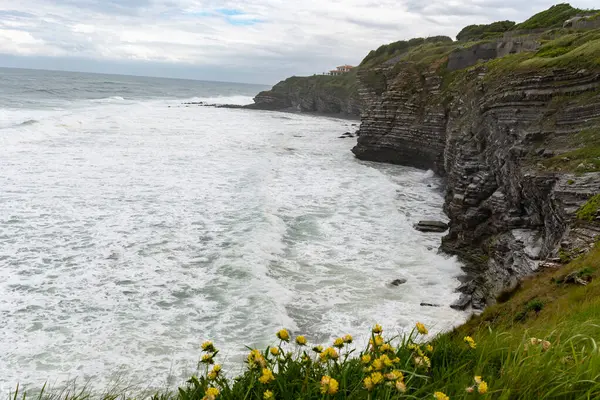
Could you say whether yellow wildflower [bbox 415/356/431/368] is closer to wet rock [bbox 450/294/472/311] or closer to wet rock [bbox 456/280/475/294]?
wet rock [bbox 450/294/472/311]

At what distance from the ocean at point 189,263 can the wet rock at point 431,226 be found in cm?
43

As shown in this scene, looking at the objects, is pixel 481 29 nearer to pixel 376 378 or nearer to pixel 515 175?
pixel 515 175

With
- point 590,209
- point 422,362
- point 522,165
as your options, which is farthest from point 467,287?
point 422,362

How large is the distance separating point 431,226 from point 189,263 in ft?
34.7

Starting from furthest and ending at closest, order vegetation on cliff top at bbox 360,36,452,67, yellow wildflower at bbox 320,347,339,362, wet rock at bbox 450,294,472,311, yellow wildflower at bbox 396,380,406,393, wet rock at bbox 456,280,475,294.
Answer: vegetation on cliff top at bbox 360,36,452,67 → wet rock at bbox 456,280,475,294 → wet rock at bbox 450,294,472,311 → yellow wildflower at bbox 320,347,339,362 → yellow wildflower at bbox 396,380,406,393

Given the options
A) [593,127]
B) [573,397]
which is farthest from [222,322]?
[593,127]

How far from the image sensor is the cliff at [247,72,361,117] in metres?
89.0

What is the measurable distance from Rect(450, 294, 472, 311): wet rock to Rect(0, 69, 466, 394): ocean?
0.22m

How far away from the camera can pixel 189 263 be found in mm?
15398

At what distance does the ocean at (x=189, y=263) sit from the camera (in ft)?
A: 35.1

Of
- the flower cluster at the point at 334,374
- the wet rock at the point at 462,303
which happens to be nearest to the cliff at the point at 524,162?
the wet rock at the point at 462,303

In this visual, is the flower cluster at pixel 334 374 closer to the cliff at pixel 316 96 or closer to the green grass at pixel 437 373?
the green grass at pixel 437 373

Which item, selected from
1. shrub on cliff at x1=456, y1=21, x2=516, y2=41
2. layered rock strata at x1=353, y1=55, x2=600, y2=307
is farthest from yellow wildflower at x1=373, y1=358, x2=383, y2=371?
shrub on cliff at x1=456, y1=21, x2=516, y2=41

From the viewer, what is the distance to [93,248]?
16141mm
